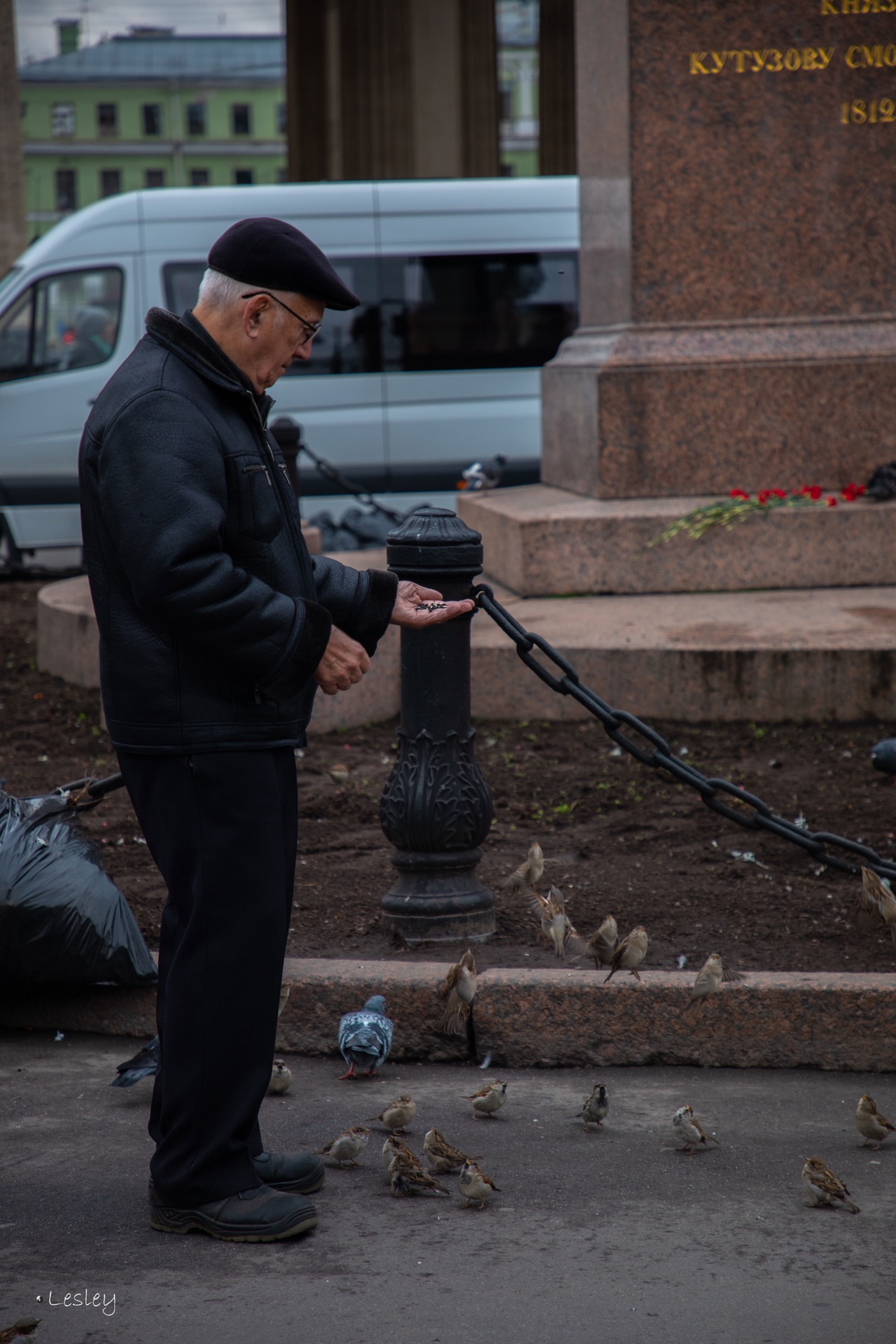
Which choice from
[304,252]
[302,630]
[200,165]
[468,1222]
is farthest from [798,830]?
[200,165]

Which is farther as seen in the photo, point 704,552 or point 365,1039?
point 704,552

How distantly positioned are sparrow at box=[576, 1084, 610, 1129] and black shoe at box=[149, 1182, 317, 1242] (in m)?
0.78

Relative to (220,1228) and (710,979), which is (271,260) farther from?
(710,979)

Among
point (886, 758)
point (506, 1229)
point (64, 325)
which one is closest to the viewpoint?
point (506, 1229)

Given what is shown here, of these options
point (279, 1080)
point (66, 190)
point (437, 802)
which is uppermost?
point (66, 190)

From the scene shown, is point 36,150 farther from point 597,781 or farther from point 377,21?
point 597,781

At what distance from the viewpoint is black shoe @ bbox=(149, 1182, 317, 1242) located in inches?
119

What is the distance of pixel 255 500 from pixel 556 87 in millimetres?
25984

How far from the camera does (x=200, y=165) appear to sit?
90688 millimetres

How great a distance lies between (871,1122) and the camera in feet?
11.3

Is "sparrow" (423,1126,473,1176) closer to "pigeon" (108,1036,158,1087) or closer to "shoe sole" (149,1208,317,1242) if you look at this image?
"shoe sole" (149,1208,317,1242)

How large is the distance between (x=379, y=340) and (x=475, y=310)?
36.6 inches

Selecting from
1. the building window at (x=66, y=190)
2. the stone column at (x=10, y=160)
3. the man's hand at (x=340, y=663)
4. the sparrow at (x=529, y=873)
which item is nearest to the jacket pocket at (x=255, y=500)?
the man's hand at (x=340, y=663)

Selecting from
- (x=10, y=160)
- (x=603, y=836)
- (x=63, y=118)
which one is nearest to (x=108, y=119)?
(x=63, y=118)
